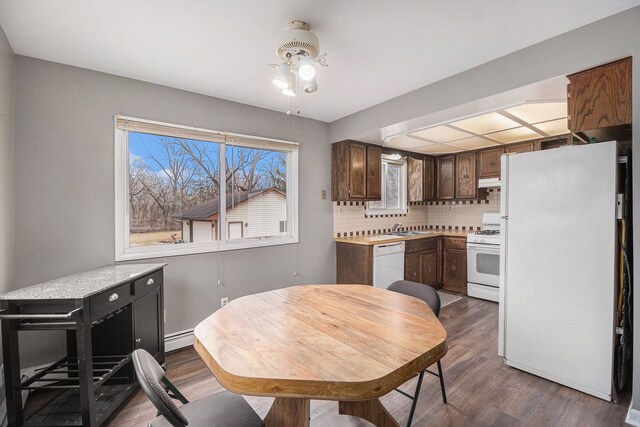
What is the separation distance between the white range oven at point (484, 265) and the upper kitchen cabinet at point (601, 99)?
2.12 metres

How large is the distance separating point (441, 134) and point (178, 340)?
361 centimetres

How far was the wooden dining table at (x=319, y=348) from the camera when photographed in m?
0.90

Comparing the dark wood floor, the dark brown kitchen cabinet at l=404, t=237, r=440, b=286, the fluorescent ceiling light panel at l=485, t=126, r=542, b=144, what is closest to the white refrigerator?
the dark wood floor

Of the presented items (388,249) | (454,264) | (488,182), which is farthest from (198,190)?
(488,182)

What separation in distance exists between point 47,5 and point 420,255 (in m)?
4.32

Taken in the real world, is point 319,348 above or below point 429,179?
below

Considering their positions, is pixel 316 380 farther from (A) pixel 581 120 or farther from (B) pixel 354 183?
(B) pixel 354 183

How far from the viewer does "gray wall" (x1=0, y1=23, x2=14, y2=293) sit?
1.82m

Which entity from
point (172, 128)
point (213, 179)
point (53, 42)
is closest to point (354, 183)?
point (213, 179)

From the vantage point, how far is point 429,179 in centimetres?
484

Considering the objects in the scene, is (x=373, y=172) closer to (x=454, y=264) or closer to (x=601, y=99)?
(x=454, y=264)

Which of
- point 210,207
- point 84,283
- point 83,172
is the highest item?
point 83,172

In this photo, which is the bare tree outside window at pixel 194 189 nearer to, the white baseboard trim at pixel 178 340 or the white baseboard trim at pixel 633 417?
the white baseboard trim at pixel 178 340

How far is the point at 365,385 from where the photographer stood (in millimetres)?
876
